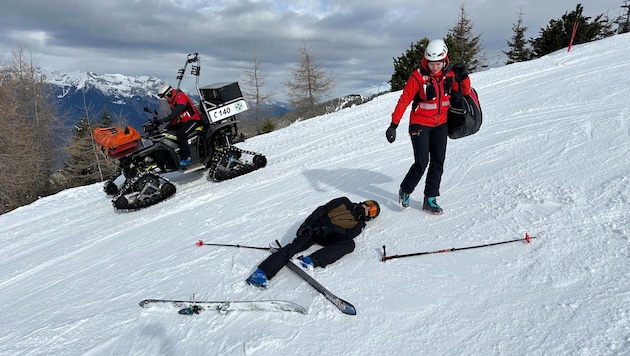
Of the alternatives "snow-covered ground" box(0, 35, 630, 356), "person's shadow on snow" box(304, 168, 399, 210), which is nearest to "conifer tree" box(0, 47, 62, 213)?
"snow-covered ground" box(0, 35, 630, 356)

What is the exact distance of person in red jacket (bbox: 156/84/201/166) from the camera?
23.3 ft

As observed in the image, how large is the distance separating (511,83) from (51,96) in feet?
98.3

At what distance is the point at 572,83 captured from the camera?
8922 millimetres

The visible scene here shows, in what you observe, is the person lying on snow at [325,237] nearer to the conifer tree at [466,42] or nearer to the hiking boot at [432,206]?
the hiking boot at [432,206]

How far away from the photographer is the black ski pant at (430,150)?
416 centimetres

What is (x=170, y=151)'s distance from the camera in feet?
23.8

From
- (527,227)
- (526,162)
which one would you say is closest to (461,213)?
(527,227)

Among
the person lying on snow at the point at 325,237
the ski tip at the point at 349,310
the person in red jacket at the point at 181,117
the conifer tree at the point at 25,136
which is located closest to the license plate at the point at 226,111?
the person in red jacket at the point at 181,117

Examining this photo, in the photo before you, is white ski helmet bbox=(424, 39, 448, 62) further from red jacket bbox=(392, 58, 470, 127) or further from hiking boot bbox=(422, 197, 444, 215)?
hiking boot bbox=(422, 197, 444, 215)

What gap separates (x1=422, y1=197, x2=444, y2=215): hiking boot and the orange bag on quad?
543cm

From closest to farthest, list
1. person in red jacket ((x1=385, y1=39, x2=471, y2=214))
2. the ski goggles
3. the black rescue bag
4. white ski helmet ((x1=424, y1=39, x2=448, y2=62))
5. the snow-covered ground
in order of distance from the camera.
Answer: the snow-covered ground → white ski helmet ((x1=424, y1=39, x2=448, y2=62)) → person in red jacket ((x1=385, y1=39, x2=471, y2=214)) → the black rescue bag → the ski goggles

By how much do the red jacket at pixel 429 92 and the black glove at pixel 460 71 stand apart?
4 centimetres

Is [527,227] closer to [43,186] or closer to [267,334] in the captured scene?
[267,334]

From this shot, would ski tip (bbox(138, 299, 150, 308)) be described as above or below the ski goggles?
below
